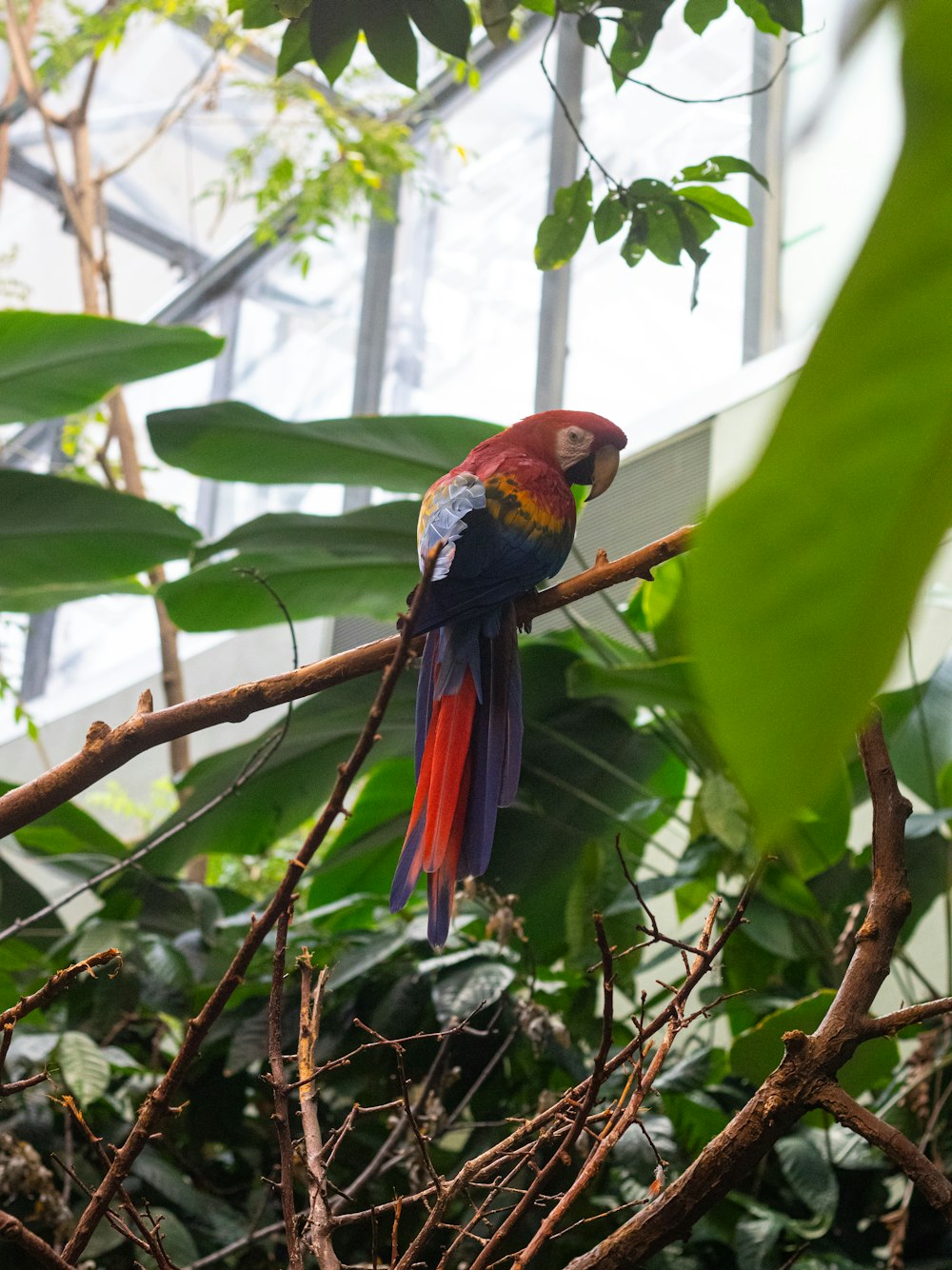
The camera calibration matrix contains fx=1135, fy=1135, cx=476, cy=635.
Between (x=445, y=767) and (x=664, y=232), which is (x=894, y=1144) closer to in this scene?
(x=445, y=767)

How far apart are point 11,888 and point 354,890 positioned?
542mm

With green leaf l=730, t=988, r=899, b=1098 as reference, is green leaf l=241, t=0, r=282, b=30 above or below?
above

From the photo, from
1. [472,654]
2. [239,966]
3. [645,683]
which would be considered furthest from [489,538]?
[645,683]

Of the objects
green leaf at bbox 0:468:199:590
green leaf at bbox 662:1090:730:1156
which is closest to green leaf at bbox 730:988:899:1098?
green leaf at bbox 662:1090:730:1156

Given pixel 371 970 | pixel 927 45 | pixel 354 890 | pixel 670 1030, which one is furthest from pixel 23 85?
pixel 927 45

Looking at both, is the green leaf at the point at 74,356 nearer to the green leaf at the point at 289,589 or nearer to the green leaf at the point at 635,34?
the green leaf at the point at 289,589

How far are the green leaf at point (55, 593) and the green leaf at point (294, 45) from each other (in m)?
1.26

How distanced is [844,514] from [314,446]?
150cm

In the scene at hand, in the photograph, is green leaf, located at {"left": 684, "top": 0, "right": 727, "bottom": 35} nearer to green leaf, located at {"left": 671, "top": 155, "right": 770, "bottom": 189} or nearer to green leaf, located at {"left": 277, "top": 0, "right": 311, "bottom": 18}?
green leaf, located at {"left": 671, "top": 155, "right": 770, "bottom": 189}

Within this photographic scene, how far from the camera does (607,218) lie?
801 millimetres

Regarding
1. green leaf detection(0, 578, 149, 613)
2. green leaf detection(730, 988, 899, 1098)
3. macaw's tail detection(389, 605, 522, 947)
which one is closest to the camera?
macaw's tail detection(389, 605, 522, 947)

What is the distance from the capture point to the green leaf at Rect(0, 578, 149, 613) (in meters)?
1.89

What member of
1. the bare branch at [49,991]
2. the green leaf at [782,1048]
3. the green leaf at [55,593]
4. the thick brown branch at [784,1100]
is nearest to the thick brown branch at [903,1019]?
the thick brown branch at [784,1100]

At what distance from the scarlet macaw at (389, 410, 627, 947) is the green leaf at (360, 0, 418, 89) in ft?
0.79
